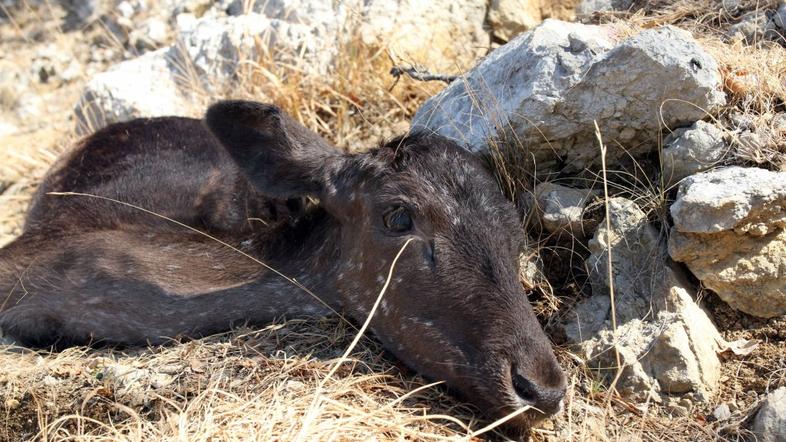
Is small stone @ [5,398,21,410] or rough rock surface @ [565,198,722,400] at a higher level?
small stone @ [5,398,21,410]

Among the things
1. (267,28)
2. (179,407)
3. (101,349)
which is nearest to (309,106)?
(267,28)

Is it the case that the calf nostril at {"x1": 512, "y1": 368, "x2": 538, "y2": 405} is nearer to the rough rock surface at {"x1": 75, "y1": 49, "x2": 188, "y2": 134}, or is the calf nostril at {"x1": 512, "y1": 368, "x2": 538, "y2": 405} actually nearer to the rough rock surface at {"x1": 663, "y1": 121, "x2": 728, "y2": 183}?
the rough rock surface at {"x1": 663, "y1": 121, "x2": 728, "y2": 183}

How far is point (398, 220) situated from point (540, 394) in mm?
1003

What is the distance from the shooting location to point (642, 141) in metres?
4.38

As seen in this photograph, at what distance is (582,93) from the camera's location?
14.1 ft

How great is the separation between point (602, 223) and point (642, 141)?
1.74 ft

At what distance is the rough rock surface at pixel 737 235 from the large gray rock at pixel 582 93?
47 cm

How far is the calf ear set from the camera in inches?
162

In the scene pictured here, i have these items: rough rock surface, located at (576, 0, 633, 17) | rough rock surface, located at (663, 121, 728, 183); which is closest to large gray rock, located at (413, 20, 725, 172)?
rough rock surface, located at (663, 121, 728, 183)

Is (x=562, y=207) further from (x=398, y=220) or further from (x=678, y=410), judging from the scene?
(x=678, y=410)

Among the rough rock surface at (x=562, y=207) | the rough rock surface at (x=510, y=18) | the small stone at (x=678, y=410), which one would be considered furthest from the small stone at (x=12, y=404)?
the rough rock surface at (x=510, y=18)

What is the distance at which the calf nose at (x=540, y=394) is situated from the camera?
10.5 ft

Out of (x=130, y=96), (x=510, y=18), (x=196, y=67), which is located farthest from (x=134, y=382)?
(x=510, y=18)

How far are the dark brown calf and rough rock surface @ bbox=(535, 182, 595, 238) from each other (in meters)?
0.50
